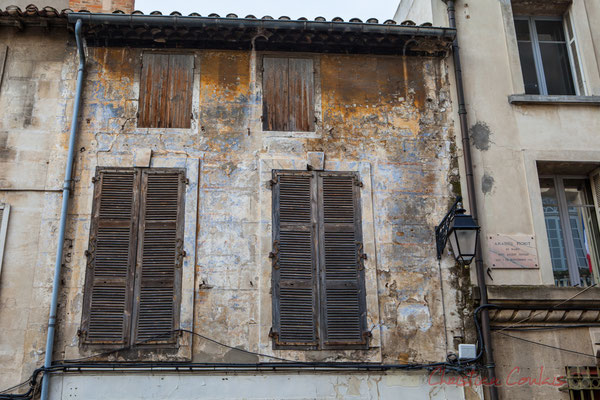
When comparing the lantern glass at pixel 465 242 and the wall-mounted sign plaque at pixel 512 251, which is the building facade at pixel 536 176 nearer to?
the wall-mounted sign plaque at pixel 512 251

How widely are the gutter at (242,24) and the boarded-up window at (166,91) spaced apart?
510mm

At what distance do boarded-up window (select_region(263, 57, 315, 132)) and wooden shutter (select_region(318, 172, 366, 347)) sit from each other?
34.9 inches

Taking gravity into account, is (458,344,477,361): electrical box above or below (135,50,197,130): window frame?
below

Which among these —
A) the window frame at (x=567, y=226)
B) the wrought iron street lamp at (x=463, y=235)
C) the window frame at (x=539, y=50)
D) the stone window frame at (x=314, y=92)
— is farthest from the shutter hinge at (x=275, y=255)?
the window frame at (x=539, y=50)

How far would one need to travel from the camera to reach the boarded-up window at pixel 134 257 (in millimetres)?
8508

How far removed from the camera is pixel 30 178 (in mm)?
9109

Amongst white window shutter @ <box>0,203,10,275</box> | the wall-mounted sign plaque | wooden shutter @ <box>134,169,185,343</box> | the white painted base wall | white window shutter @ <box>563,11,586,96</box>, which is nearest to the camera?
the white painted base wall

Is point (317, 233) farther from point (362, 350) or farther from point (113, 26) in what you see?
Result: point (113, 26)

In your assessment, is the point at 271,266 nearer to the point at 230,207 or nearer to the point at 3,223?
the point at 230,207

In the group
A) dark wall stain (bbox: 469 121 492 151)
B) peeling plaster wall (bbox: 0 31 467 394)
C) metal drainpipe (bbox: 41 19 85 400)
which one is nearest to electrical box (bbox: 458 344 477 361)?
peeling plaster wall (bbox: 0 31 467 394)

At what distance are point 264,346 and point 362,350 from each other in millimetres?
1219

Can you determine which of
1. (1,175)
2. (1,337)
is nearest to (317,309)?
(1,337)

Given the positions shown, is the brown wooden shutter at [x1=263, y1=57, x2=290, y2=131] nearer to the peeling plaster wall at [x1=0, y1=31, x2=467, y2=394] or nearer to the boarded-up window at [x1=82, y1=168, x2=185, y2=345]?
the peeling plaster wall at [x1=0, y1=31, x2=467, y2=394]

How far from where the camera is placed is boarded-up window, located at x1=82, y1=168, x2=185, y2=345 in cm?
851
